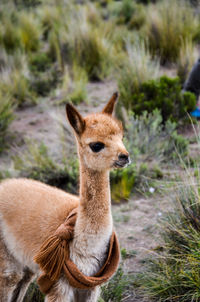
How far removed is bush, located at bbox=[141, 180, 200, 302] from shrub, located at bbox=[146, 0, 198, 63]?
20.5ft

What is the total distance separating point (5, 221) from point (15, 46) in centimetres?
959

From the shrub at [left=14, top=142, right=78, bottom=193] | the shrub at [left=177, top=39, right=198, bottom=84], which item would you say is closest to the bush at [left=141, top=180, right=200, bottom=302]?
the shrub at [left=14, top=142, right=78, bottom=193]

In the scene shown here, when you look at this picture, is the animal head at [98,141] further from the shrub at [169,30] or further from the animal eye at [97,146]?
the shrub at [169,30]

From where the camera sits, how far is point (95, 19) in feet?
43.7

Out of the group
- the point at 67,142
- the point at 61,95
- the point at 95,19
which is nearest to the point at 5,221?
the point at 67,142

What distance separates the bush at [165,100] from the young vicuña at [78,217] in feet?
12.3

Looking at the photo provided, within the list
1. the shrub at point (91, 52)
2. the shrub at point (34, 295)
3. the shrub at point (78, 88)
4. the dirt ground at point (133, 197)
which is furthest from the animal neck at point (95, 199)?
the shrub at point (91, 52)

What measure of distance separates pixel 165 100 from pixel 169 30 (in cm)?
389

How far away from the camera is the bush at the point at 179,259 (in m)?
2.84

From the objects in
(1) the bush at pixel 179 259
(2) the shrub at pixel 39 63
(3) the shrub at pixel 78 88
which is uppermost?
(1) the bush at pixel 179 259

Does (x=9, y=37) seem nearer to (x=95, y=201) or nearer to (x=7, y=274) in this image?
(x=7, y=274)

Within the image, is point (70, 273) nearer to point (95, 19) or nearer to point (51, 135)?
point (51, 135)

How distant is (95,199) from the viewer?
7.49 ft

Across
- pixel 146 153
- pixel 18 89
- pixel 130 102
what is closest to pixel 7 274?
pixel 146 153
